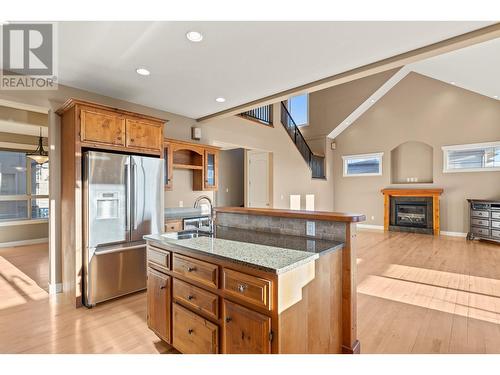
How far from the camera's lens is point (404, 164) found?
326 inches

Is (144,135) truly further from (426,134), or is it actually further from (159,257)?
(426,134)

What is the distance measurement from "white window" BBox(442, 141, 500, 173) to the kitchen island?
280 inches

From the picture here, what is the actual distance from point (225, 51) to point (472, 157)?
7612mm

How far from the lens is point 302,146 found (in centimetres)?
827

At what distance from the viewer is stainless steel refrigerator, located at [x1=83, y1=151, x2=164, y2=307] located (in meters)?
3.02

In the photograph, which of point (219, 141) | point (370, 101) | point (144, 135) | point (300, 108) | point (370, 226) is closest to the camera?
point (144, 135)

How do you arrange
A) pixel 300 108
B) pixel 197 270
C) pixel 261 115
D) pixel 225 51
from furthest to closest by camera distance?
pixel 300 108 < pixel 261 115 < pixel 225 51 < pixel 197 270

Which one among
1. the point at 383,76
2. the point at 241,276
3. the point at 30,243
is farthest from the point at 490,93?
the point at 30,243

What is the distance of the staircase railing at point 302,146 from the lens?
7626 mm

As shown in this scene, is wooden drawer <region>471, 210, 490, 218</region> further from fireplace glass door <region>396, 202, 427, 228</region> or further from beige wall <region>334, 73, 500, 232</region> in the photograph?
fireplace glass door <region>396, 202, 427, 228</region>

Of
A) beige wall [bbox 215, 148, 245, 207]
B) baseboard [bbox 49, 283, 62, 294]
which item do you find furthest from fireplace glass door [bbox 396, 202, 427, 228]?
baseboard [bbox 49, 283, 62, 294]

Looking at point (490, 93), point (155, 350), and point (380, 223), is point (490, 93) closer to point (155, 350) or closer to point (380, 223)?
point (380, 223)

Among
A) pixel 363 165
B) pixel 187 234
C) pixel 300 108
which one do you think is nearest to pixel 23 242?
pixel 187 234

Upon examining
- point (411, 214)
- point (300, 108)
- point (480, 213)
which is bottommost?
point (411, 214)
